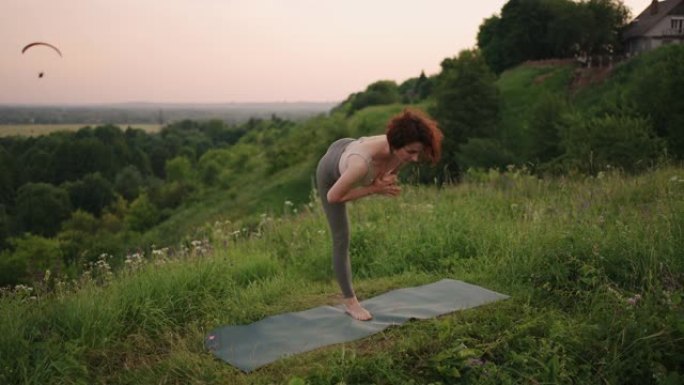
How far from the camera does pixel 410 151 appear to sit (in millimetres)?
4457

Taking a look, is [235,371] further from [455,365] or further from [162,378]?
[455,365]

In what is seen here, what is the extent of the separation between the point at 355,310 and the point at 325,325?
32cm

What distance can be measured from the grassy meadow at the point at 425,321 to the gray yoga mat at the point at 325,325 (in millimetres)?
144

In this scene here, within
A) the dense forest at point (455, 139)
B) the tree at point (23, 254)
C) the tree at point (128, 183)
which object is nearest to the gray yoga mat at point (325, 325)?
the dense forest at point (455, 139)

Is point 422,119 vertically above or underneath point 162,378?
above

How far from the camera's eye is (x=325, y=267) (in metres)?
6.76

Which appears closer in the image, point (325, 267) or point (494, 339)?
point (494, 339)

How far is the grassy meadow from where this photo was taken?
12.1 feet

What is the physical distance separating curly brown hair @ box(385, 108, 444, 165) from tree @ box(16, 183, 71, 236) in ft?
150

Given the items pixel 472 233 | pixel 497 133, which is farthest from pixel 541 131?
pixel 472 233

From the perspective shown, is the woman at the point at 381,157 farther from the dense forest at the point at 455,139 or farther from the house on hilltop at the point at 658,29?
the house on hilltop at the point at 658,29

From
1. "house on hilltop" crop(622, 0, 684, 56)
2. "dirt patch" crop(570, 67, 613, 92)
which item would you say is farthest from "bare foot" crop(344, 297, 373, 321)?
"house on hilltop" crop(622, 0, 684, 56)

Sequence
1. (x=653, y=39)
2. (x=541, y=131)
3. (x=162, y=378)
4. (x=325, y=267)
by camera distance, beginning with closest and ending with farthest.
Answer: (x=162, y=378) < (x=325, y=267) < (x=541, y=131) < (x=653, y=39)

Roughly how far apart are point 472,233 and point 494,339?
283 centimetres
